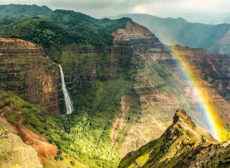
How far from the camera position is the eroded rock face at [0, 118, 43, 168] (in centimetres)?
5678

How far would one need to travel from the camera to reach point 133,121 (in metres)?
132

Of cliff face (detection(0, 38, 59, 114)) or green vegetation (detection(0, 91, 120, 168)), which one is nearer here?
green vegetation (detection(0, 91, 120, 168))

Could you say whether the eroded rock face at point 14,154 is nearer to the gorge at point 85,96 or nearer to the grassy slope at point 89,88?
the gorge at point 85,96

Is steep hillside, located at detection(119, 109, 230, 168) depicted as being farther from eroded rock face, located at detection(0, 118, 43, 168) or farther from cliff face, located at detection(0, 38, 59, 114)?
cliff face, located at detection(0, 38, 59, 114)

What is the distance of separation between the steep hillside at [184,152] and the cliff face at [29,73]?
6815 centimetres

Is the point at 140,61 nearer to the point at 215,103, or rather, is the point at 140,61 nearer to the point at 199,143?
the point at 215,103

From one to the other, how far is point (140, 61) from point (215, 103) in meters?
58.9

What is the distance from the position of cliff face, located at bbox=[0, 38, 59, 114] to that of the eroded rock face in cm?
5479

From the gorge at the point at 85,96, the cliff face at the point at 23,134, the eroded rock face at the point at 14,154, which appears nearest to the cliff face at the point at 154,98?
the gorge at the point at 85,96

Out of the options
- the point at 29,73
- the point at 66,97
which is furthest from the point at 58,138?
Result: the point at 66,97

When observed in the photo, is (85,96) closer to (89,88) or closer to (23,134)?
(89,88)

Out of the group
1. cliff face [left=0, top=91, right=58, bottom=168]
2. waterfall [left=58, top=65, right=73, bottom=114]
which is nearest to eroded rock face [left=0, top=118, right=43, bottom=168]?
cliff face [left=0, top=91, right=58, bottom=168]

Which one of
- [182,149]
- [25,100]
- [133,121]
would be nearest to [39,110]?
[25,100]

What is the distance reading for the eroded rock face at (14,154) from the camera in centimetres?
5678
